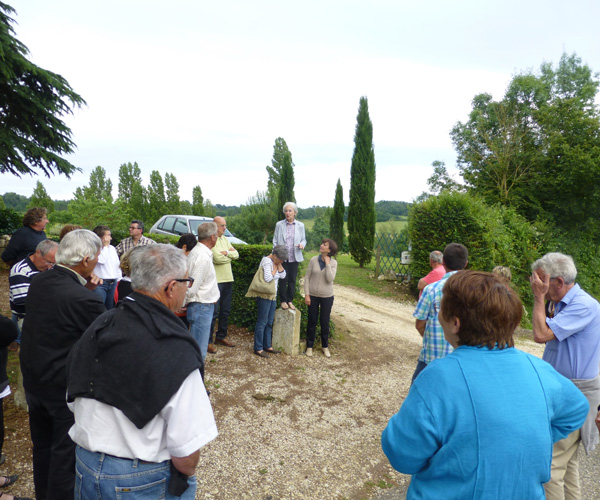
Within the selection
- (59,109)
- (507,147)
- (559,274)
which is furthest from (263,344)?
(507,147)

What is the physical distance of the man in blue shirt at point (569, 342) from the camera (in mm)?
2777

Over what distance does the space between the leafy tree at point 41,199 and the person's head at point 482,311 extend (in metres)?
52.2

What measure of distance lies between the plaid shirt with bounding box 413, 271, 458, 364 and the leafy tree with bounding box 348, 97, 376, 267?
1650 cm

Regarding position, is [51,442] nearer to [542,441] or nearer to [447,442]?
[447,442]

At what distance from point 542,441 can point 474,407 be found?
0.30 metres

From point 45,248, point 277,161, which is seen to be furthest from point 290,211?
point 277,161

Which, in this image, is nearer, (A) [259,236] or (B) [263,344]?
(B) [263,344]

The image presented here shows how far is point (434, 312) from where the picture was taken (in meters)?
3.52

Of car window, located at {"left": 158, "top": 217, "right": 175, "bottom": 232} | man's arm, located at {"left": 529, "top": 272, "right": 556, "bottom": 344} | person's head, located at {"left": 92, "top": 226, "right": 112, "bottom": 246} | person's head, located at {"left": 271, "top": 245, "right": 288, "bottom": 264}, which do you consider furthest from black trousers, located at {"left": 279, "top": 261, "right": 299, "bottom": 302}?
car window, located at {"left": 158, "top": 217, "right": 175, "bottom": 232}

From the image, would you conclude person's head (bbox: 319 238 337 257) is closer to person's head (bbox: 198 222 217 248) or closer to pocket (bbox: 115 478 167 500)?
person's head (bbox: 198 222 217 248)

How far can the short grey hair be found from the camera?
2.90 metres

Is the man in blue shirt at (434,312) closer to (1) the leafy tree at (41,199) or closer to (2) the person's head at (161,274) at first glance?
(2) the person's head at (161,274)

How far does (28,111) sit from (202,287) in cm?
776

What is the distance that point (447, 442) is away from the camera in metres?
1.38
